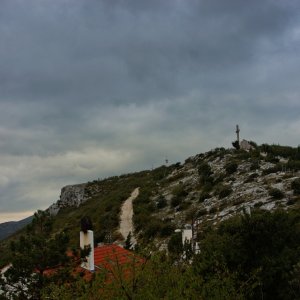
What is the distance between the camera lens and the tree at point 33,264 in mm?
14016

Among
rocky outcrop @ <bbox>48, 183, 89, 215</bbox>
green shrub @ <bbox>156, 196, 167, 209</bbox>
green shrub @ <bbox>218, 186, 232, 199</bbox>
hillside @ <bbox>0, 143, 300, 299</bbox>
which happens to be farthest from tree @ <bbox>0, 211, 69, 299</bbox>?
rocky outcrop @ <bbox>48, 183, 89, 215</bbox>

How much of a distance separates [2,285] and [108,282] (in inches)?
213

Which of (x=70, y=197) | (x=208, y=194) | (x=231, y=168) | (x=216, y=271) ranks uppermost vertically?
(x=70, y=197)

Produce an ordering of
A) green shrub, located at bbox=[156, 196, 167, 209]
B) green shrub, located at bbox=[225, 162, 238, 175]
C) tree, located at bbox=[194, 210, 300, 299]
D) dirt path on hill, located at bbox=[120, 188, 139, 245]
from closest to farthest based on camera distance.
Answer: tree, located at bbox=[194, 210, 300, 299] < dirt path on hill, located at bbox=[120, 188, 139, 245] < green shrub, located at bbox=[156, 196, 167, 209] < green shrub, located at bbox=[225, 162, 238, 175]

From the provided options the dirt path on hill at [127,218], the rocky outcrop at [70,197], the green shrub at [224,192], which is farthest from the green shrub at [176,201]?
the rocky outcrop at [70,197]

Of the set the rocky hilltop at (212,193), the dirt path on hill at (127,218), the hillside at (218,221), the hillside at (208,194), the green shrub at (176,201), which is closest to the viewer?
the hillside at (218,221)

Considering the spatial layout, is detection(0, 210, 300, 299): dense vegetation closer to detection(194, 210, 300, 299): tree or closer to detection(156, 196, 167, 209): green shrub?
detection(194, 210, 300, 299): tree

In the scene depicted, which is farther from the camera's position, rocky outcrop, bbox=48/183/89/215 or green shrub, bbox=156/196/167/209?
rocky outcrop, bbox=48/183/89/215

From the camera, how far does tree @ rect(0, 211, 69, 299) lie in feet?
46.0

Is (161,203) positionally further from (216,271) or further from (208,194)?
(216,271)

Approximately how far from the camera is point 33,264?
1446cm

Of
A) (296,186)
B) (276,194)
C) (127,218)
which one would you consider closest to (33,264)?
(276,194)

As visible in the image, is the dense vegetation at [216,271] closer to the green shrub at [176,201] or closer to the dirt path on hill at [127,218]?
the dirt path on hill at [127,218]

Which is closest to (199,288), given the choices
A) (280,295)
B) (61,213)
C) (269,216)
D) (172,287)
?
(172,287)
